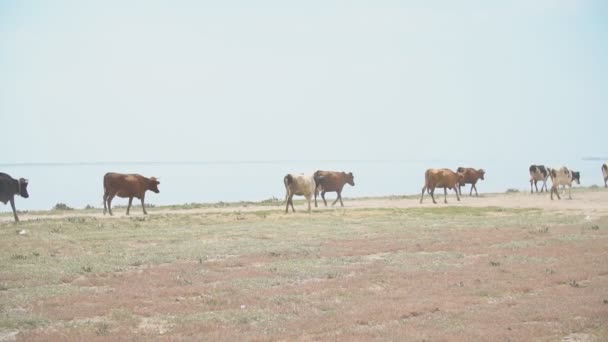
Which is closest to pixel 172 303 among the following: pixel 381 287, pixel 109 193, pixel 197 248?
pixel 381 287

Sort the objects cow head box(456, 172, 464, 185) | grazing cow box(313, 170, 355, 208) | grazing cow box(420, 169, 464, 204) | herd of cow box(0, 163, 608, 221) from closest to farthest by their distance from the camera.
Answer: herd of cow box(0, 163, 608, 221)
grazing cow box(313, 170, 355, 208)
grazing cow box(420, 169, 464, 204)
cow head box(456, 172, 464, 185)

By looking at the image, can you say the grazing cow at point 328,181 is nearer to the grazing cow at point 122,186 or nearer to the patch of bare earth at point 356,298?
the grazing cow at point 122,186

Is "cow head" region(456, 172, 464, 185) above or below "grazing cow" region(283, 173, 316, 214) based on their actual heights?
above

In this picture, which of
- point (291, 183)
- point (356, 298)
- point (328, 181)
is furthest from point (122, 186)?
point (356, 298)

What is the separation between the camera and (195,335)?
9.98 m

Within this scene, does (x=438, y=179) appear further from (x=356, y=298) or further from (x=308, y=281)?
(x=356, y=298)

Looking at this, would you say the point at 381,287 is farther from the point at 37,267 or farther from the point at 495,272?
the point at 37,267

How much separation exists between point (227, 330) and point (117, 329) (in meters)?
1.71

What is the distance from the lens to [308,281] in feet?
46.6

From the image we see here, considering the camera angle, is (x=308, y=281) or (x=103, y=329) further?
(x=308, y=281)

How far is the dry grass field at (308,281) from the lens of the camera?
1031 cm

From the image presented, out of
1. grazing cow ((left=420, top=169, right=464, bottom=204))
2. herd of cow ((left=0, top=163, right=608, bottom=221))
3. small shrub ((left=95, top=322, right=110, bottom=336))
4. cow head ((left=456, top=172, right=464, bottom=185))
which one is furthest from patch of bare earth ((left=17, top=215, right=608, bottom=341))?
cow head ((left=456, top=172, right=464, bottom=185))

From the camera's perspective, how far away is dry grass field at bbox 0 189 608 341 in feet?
33.8

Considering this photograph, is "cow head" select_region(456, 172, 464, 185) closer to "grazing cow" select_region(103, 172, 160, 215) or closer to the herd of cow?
the herd of cow
